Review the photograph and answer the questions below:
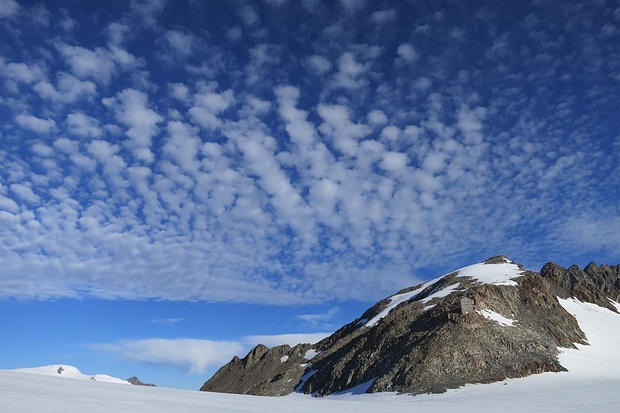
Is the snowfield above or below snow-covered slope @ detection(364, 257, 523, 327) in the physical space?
below

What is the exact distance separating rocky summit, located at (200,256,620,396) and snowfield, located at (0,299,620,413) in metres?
3.03

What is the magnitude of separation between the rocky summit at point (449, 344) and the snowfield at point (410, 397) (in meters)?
3.03

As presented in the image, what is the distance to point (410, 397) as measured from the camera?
4694 cm

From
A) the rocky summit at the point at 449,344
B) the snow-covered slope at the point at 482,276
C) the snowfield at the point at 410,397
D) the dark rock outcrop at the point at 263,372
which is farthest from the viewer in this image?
the snow-covered slope at the point at 482,276

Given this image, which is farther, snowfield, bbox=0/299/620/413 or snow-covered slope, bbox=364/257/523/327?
snow-covered slope, bbox=364/257/523/327

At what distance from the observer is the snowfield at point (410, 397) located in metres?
15.2

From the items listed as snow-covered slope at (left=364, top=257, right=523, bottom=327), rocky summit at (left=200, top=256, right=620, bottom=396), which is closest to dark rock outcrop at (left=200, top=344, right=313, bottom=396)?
rocky summit at (left=200, top=256, right=620, bottom=396)

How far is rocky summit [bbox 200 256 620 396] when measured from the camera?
5316 cm

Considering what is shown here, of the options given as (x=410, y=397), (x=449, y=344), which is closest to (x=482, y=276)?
(x=449, y=344)

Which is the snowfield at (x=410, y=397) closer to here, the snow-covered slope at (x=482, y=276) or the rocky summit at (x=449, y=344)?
the rocky summit at (x=449, y=344)

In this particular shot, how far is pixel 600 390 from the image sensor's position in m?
33.7

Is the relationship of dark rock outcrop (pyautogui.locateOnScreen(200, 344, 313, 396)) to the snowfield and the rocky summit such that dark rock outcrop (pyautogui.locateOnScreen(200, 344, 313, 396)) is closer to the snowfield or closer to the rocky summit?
the rocky summit

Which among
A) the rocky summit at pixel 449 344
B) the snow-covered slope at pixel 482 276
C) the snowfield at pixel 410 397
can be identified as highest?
the snow-covered slope at pixel 482 276

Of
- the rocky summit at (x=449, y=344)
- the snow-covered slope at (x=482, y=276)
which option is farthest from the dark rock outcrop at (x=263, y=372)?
the snow-covered slope at (x=482, y=276)
